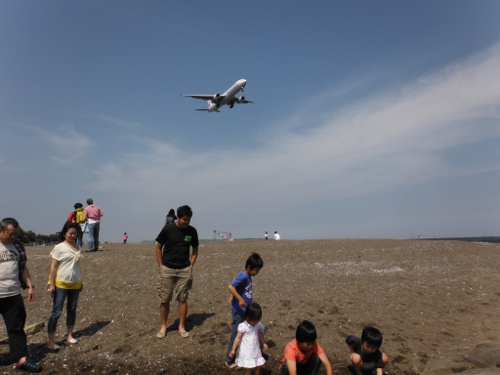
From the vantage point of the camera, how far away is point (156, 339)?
7.90m

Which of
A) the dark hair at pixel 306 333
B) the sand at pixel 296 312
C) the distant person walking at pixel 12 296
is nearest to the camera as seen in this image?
the dark hair at pixel 306 333

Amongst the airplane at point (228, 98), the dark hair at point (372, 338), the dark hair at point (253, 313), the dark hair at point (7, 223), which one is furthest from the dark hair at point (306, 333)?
the airplane at point (228, 98)

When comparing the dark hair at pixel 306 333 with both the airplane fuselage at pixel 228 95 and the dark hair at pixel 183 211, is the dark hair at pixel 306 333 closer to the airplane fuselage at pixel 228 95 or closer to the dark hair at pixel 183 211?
the dark hair at pixel 183 211

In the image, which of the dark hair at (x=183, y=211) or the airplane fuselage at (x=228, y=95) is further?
the airplane fuselage at (x=228, y=95)

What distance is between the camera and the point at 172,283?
773 cm

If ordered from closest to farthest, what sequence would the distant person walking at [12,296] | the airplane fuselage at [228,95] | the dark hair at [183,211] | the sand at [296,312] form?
1. the distant person walking at [12,296]
2. the sand at [296,312]
3. the dark hair at [183,211]
4. the airplane fuselage at [228,95]

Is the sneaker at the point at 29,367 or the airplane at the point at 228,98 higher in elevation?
A: the airplane at the point at 228,98

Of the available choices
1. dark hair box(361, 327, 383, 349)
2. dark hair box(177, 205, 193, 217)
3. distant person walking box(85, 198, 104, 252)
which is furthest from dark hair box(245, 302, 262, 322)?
distant person walking box(85, 198, 104, 252)

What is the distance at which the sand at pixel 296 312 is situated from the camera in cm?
708

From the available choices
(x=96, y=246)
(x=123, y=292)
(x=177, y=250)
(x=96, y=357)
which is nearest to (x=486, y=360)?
(x=177, y=250)

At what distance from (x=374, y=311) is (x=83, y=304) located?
8.23 metres

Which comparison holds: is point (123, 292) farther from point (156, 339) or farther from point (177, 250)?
point (177, 250)

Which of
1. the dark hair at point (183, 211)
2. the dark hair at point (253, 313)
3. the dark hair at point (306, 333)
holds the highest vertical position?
the dark hair at point (183, 211)

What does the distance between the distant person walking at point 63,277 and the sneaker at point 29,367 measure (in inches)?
32.6
